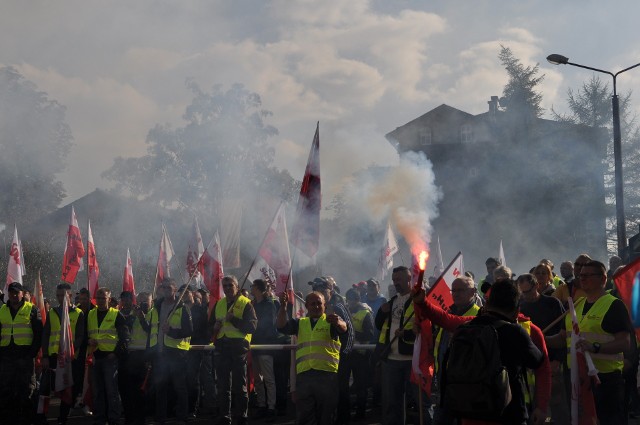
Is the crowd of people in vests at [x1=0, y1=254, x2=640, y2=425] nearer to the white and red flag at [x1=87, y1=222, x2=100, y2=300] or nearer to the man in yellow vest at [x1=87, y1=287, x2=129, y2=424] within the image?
the man in yellow vest at [x1=87, y1=287, x2=129, y2=424]

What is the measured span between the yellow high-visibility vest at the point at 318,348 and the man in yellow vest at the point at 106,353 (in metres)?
3.32

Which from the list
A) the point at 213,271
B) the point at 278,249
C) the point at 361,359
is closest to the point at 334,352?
the point at 278,249

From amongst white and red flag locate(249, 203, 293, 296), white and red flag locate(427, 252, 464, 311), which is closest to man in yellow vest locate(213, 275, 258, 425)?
white and red flag locate(249, 203, 293, 296)

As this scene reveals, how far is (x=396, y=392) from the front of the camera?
9.65 m

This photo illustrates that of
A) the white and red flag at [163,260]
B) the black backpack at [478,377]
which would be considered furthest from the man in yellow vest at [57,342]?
the black backpack at [478,377]

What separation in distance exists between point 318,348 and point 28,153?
3858 cm

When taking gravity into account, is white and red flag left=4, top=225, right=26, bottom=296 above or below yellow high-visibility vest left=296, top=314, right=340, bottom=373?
above

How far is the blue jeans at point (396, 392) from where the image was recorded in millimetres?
9539

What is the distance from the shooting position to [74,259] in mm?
18141

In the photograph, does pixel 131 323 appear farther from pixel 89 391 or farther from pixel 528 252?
pixel 528 252

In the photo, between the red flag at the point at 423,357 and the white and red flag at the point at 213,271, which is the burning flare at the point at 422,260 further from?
the white and red flag at the point at 213,271

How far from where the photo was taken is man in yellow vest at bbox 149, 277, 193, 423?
39.1 feet

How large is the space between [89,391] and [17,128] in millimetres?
33099

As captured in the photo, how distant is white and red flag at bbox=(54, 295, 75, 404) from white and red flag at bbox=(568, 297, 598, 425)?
7.40 metres
